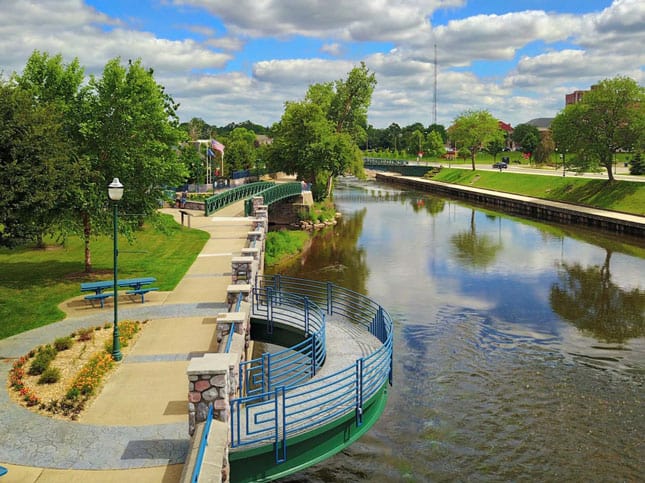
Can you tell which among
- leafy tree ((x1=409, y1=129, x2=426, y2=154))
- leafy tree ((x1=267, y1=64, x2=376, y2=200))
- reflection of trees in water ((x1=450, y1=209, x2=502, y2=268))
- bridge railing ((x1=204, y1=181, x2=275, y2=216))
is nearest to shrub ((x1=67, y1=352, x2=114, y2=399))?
reflection of trees in water ((x1=450, y1=209, x2=502, y2=268))

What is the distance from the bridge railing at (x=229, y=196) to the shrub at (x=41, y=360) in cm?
3172

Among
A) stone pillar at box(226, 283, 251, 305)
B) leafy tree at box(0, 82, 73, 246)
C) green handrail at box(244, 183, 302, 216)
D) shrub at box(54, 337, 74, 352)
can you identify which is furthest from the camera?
green handrail at box(244, 183, 302, 216)

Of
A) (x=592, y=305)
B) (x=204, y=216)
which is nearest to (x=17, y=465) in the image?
(x=592, y=305)

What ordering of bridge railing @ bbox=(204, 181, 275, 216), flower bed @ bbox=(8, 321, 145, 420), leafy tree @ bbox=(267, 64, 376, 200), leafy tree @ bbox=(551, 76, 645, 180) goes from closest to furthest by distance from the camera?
1. flower bed @ bbox=(8, 321, 145, 420)
2. bridge railing @ bbox=(204, 181, 275, 216)
3. leafy tree @ bbox=(551, 76, 645, 180)
4. leafy tree @ bbox=(267, 64, 376, 200)

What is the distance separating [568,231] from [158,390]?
4573 centimetres

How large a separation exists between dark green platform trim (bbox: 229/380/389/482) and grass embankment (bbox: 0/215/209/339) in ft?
33.8

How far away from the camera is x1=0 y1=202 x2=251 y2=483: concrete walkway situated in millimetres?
10594

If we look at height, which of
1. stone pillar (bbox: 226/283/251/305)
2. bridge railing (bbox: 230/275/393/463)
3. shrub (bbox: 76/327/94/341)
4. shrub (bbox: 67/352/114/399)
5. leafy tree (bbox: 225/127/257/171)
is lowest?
bridge railing (bbox: 230/275/393/463)

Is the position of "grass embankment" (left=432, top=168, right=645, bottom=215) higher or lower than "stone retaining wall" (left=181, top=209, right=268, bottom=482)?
higher

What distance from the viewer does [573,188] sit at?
67438mm

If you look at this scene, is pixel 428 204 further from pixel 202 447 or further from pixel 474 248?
pixel 202 447

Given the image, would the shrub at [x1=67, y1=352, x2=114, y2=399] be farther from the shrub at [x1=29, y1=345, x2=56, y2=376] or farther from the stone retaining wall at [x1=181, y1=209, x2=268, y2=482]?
the stone retaining wall at [x1=181, y1=209, x2=268, y2=482]

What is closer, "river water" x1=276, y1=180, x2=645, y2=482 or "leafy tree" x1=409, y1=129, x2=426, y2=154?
"river water" x1=276, y1=180, x2=645, y2=482

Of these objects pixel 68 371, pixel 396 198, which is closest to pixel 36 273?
pixel 68 371
